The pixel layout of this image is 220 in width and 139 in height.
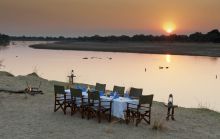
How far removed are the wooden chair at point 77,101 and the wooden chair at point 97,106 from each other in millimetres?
214

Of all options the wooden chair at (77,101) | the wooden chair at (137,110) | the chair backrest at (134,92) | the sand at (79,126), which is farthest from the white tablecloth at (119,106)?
the chair backrest at (134,92)

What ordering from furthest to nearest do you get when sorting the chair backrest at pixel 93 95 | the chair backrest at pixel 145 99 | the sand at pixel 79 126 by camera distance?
1. the chair backrest at pixel 93 95
2. the chair backrest at pixel 145 99
3. the sand at pixel 79 126

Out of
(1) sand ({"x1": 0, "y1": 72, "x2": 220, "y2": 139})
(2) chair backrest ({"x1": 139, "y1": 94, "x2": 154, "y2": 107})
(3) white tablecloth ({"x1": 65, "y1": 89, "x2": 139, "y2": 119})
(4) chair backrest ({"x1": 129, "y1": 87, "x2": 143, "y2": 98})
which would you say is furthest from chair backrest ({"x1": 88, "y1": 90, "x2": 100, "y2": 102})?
(4) chair backrest ({"x1": 129, "y1": 87, "x2": 143, "y2": 98})

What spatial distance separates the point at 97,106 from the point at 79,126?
97 cm

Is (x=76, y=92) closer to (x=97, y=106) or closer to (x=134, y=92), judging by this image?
(x=97, y=106)

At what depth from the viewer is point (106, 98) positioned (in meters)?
10.9

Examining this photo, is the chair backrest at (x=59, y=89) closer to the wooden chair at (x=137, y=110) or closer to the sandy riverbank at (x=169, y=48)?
the wooden chair at (x=137, y=110)

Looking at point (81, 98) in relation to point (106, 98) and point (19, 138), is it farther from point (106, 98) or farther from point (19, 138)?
point (19, 138)

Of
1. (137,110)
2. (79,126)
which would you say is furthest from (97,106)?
(137,110)

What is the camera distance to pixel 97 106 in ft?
36.0

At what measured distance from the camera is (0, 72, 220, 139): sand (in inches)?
372

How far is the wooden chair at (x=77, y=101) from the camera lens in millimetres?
11195

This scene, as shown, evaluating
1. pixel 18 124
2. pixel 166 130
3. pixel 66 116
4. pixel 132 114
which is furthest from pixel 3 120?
pixel 166 130

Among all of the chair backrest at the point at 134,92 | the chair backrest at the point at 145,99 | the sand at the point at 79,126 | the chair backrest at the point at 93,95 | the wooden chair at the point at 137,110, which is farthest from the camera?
the chair backrest at the point at 134,92
